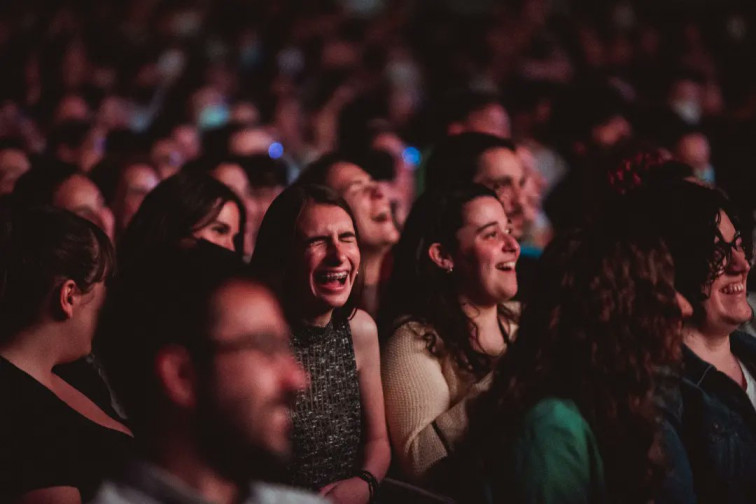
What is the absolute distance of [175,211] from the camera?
3270mm

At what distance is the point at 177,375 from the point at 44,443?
625 mm

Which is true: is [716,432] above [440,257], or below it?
below

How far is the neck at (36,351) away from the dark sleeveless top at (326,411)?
2.22 feet

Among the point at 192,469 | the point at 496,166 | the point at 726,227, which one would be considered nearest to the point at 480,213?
the point at 726,227

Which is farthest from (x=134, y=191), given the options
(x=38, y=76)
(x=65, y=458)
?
(x=38, y=76)

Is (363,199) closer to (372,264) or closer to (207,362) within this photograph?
(372,264)

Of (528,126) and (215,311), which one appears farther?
(528,126)

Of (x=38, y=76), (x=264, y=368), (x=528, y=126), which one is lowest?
(x=528, y=126)

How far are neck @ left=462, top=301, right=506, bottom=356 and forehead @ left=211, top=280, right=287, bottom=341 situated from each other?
1447 millimetres

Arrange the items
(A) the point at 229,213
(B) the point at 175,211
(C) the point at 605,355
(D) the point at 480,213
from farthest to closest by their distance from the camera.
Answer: (A) the point at 229,213 → (B) the point at 175,211 → (D) the point at 480,213 → (C) the point at 605,355

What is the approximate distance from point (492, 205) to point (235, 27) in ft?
22.0

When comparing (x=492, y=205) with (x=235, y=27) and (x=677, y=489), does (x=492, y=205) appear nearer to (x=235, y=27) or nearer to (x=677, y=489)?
(x=677, y=489)

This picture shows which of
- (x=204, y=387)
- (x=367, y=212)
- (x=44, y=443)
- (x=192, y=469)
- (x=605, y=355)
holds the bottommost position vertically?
(x=367, y=212)

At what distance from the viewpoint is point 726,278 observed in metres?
2.53
